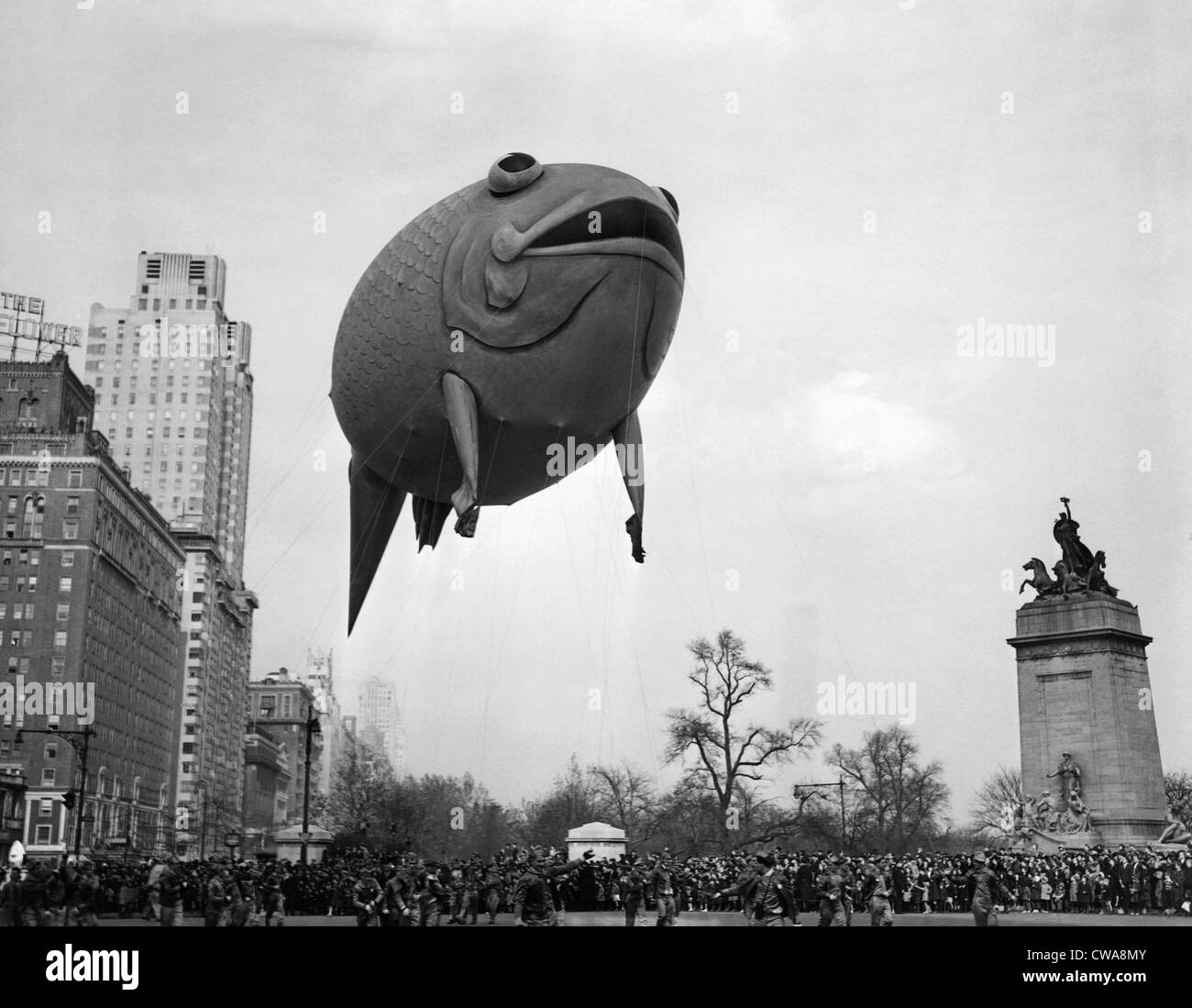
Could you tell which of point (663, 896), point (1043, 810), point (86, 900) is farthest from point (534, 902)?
point (1043, 810)

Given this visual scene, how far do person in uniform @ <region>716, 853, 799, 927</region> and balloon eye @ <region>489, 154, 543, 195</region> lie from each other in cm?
1047

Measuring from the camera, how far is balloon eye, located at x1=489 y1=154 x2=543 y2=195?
1895 centimetres

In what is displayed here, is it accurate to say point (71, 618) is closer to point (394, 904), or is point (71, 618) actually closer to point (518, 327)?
point (394, 904)

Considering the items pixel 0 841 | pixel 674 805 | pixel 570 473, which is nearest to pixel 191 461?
pixel 0 841

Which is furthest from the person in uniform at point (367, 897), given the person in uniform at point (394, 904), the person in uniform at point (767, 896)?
the person in uniform at point (767, 896)

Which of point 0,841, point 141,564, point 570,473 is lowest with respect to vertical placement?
point 0,841

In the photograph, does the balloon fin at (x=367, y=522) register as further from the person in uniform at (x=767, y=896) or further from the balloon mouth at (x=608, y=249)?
the person in uniform at (x=767, y=896)

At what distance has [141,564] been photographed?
10588 centimetres

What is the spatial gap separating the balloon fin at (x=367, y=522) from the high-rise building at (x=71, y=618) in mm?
59259

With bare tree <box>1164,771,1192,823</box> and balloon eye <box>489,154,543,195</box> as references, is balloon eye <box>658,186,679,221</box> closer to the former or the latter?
balloon eye <box>489,154,543,195</box>

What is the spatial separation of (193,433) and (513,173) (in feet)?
455

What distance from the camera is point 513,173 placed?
19.0 metres
